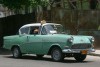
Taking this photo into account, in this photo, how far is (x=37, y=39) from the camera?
64.1ft

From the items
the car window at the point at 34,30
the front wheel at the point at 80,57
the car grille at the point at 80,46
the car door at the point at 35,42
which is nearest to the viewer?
the car grille at the point at 80,46

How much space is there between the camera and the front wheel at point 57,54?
18328 millimetres

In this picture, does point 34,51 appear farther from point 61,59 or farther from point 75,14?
point 75,14

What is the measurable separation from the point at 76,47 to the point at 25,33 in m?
3.54

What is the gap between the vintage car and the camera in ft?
59.5

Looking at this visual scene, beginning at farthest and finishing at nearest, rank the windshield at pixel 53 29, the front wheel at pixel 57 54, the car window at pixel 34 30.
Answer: the car window at pixel 34 30 → the windshield at pixel 53 29 → the front wheel at pixel 57 54

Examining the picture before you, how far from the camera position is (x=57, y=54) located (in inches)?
728

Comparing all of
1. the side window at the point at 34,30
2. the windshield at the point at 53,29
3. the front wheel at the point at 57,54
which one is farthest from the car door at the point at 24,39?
the front wheel at the point at 57,54

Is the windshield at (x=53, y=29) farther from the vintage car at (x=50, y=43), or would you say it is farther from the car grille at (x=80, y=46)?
the car grille at (x=80, y=46)

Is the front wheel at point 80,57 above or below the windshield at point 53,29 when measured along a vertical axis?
below

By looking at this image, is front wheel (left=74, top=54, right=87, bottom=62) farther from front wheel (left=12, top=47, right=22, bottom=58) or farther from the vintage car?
front wheel (left=12, top=47, right=22, bottom=58)

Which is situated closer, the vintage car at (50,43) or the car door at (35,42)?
the vintage car at (50,43)

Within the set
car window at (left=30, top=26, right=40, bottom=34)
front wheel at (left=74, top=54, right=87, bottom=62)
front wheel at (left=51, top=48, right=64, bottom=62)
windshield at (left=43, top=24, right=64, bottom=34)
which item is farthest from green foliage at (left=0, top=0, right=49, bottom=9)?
front wheel at (left=74, top=54, right=87, bottom=62)

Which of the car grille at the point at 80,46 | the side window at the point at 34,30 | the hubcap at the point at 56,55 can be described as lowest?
the hubcap at the point at 56,55
